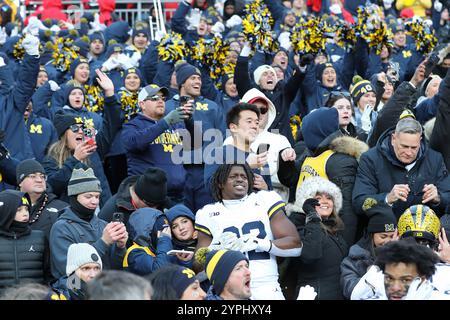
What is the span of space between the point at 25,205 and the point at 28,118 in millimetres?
3421

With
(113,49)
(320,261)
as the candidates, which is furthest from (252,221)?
(113,49)

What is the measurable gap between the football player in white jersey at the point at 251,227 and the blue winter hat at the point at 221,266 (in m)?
0.64

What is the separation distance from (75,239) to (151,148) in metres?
→ 2.15

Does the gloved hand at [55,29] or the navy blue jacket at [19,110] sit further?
the gloved hand at [55,29]

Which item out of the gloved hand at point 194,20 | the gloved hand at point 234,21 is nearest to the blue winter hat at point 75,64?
the gloved hand at point 194,20

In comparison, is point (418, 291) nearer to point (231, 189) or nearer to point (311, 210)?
point (311, 210)

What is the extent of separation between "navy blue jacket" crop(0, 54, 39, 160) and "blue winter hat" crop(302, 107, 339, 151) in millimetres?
3118

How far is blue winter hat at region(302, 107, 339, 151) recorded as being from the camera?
32.1 feet

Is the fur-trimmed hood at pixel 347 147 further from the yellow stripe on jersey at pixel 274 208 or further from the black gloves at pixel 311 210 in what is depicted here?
the yellow stripe on jersey at pixel 274 208

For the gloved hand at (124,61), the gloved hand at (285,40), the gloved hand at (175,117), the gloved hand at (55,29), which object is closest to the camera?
the gloved hand at (175,117)

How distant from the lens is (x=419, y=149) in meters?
9.07

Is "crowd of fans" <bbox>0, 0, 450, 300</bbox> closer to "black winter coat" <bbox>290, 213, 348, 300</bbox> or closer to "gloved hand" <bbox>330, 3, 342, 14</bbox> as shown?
"black winter coat" <bbox>290, 213, 348, 300</bbox>

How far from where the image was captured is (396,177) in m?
9.08

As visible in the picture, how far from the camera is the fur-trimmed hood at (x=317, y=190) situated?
877 cm
